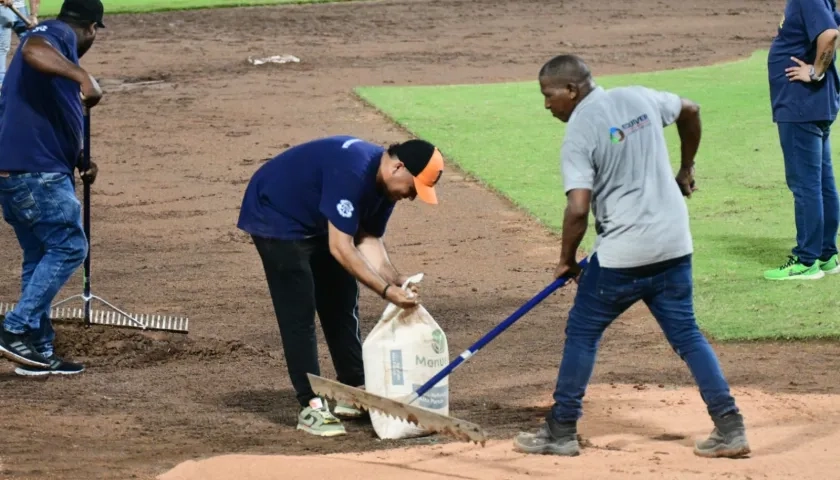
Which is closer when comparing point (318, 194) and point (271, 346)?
point (318, 194)

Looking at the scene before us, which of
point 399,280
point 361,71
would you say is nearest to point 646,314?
point 399,280

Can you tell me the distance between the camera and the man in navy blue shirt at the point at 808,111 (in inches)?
371

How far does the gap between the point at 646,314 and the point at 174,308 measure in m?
3.45

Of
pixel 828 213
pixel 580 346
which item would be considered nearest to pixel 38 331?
pixel 580 346

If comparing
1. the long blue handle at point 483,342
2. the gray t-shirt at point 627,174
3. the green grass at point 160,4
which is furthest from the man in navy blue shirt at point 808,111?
the green grass at point 160,4

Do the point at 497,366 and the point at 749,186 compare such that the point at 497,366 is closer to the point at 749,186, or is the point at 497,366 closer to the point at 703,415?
the point at 703,415

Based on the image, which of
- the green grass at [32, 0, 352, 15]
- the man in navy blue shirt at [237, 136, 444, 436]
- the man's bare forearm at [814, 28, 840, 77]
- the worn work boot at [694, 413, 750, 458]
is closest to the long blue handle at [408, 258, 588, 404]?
the man in navy blue shirt at [237, 136, 444, 436]

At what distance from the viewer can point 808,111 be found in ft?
31.3

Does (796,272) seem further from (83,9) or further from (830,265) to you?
(83,9)

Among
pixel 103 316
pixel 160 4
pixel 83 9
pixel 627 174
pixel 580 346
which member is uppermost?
pixel 83 9

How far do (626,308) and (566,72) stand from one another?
116 cm

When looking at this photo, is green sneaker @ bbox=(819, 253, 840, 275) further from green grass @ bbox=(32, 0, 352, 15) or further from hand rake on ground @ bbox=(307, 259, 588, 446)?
green grass @ bbox=(32, 0, 352, 15)

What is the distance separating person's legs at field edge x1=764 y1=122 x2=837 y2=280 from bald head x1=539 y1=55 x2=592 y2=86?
391cm

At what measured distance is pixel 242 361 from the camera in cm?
858
